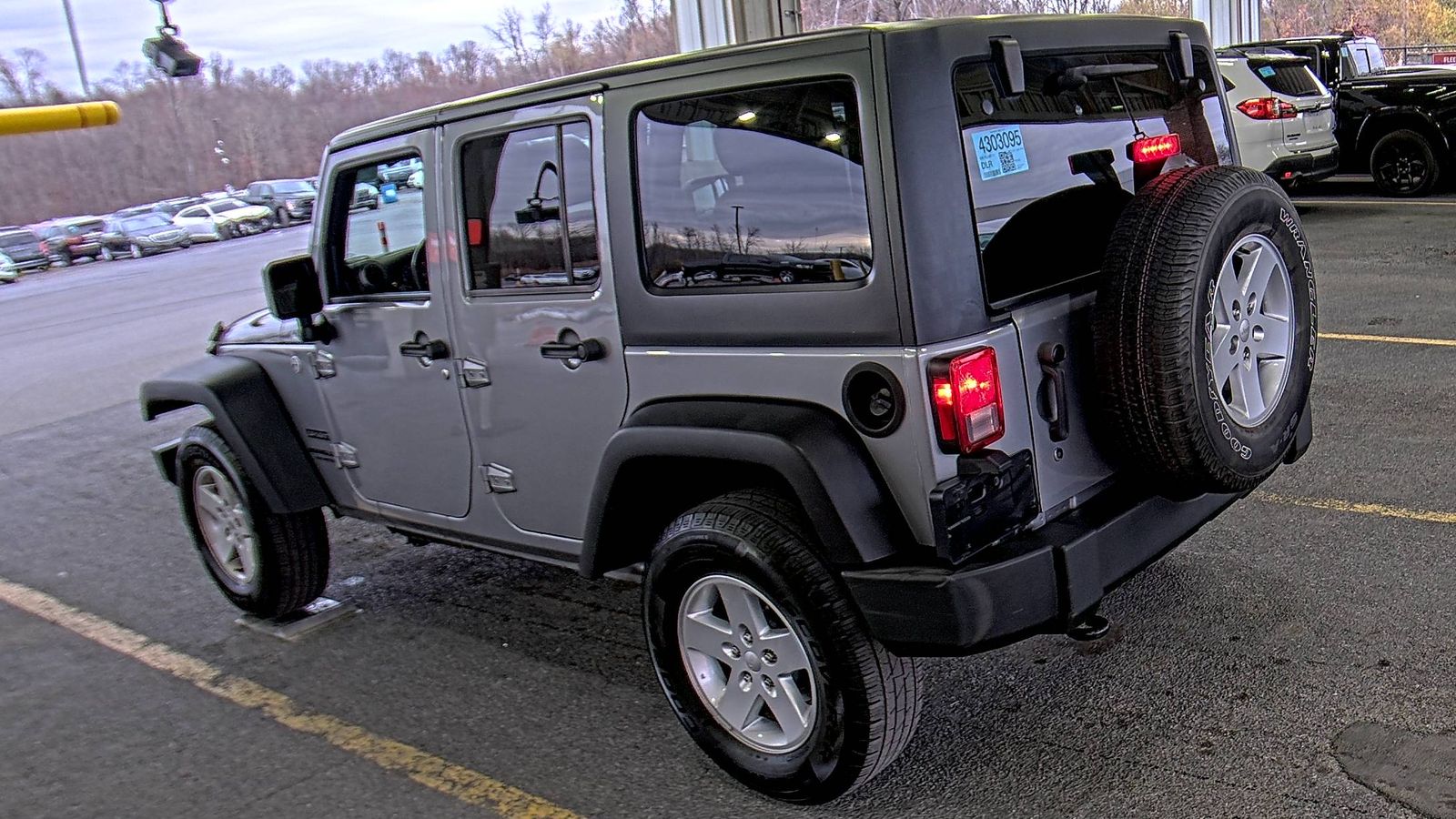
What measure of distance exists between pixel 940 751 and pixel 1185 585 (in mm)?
1313

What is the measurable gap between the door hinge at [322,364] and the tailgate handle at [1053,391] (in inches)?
96.8

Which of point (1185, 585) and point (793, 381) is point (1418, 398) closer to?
point (1185, 585)

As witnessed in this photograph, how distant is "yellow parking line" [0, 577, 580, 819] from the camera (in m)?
3.18

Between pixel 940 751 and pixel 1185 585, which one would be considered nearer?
pixel 940 751

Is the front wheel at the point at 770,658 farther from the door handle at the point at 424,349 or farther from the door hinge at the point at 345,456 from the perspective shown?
the door hinge at the point at 345,456

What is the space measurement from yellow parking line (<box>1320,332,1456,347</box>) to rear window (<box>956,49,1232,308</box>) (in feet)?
14.1

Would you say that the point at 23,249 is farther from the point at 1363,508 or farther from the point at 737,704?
the point at 1363,508

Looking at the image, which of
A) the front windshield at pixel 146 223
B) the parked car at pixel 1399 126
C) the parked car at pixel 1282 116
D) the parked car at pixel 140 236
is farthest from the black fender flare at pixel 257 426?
the front windshield at pixel 146 223

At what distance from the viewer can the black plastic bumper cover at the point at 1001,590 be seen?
256 centimetres

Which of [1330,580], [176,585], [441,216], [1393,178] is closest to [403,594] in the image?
[176,585]

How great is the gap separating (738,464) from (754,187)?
2.16ft

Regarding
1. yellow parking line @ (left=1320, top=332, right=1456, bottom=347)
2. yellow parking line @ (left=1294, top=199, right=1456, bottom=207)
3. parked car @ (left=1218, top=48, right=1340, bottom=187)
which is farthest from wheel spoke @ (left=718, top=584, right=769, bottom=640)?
yellow parking line @ (left=1294, top=199, right=1456, bottom=207)

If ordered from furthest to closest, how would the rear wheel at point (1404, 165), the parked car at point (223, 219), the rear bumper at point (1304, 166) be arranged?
the parked car at point (223, 219) < the rear wheel at point (1404, 165) < the rear bumper at point (1304, 166)

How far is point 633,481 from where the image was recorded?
313 cm
